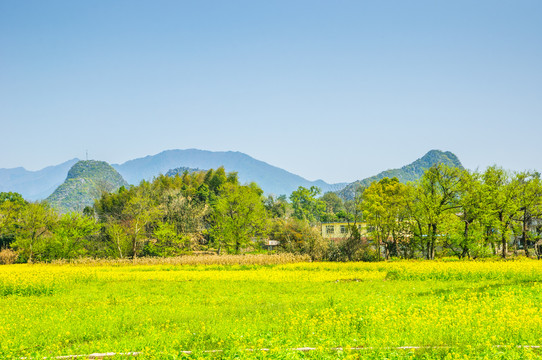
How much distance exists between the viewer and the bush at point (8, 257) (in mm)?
56037

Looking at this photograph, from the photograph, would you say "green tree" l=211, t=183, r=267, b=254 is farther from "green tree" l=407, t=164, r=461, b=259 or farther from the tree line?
"green tree" l=407, t=164, r=461, b=259

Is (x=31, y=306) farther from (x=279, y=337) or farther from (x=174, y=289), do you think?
(x=279, y=337)

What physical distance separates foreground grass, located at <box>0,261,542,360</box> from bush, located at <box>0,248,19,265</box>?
3339 cm

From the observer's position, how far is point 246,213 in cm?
5966

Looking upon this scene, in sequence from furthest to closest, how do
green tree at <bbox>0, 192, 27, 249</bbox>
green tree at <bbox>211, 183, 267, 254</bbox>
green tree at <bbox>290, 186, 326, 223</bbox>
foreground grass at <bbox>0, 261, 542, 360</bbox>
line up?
green tree at <bbox>290, 186, 326, 223</bbox> < green tree at <bbox>0, 192, 27, 249</bbox> < green tree at <bbox>211, 183, 267, 254</bbox> < foreground grass at <bbox>0, 261, 542, 360</bbox>

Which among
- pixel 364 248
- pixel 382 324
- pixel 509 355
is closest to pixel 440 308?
pixel 382 324

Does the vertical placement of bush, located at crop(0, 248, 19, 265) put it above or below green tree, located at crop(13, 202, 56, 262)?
below

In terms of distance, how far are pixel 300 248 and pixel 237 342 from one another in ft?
146

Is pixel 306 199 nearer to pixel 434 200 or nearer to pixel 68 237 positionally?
pixel 434 200

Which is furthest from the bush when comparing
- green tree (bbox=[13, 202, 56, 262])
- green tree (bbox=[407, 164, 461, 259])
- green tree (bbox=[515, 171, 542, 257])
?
green tree (bbox=[515, 171, 542, 257])

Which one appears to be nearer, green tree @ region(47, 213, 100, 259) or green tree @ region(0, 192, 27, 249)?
green tree @ region(47, 213, 100, 259)

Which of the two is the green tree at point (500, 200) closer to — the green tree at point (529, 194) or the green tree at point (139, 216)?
the green tree at point (529, 194)

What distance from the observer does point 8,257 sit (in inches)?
2229

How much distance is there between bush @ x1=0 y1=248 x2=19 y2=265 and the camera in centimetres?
5604
